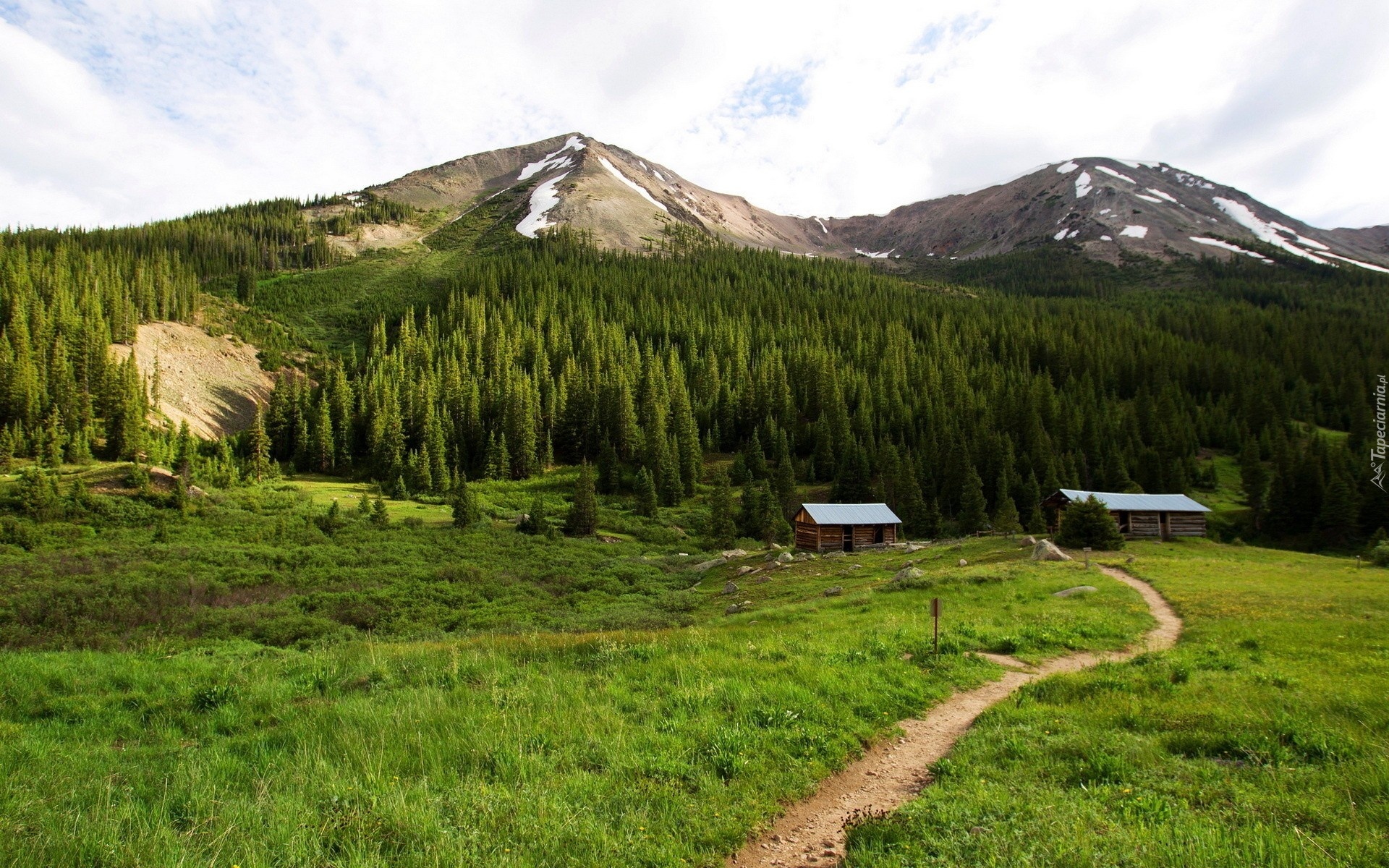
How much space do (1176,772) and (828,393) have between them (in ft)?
326

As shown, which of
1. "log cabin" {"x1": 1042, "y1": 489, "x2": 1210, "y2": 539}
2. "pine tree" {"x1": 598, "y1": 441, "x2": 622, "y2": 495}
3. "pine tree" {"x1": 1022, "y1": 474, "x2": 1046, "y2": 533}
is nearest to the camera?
"log cabin" {"x1": 1042, "y1": 489, "x2": 1210, "y2": 539}

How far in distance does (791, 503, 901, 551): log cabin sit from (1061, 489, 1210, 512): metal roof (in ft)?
54.5

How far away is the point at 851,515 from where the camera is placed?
2190 inches

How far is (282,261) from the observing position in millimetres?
186750

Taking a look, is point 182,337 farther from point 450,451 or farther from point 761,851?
point 761,851

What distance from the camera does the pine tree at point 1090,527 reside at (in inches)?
1689

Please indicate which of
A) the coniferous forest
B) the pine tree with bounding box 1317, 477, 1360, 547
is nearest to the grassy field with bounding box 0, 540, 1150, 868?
the coniferous forest

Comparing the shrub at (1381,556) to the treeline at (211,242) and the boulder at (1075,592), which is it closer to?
the boulder at (1075,592)

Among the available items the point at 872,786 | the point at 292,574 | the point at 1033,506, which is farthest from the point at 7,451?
the point at 1033,506

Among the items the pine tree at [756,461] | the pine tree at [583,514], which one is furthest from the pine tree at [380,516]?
the pine tree at [756,461]

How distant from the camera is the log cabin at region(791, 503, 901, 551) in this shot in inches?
2149

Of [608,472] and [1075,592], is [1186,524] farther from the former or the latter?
[608,472]

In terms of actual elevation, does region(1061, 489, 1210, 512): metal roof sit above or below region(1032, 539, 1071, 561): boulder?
above

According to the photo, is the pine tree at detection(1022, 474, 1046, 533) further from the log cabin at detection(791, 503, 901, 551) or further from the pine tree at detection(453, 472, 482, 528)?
the pine tree at detection(453, 472, 482, 528)
